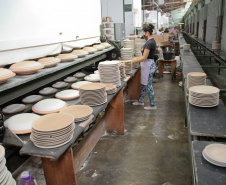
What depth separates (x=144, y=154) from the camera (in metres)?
3.28

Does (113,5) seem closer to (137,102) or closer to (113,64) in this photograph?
(137,102)

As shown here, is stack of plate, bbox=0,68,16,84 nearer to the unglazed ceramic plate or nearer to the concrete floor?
the unglazed ceramic plate

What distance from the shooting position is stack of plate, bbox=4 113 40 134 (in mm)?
1948

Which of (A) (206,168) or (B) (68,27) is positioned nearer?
(A) (206,168)

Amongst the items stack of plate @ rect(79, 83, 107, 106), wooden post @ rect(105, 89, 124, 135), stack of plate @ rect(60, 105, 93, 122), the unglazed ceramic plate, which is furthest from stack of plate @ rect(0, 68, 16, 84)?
wooden post @ rect(105, 89, 124, 135)

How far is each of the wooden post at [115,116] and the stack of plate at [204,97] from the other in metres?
1.44

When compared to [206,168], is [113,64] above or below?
above

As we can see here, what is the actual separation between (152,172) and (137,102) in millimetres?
2663

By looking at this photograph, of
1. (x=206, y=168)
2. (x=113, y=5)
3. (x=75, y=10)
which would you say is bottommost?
(x=206, y=168)

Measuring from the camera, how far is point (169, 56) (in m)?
7.59

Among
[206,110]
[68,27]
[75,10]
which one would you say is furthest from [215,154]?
[75,10]

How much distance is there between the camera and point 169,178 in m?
2.73

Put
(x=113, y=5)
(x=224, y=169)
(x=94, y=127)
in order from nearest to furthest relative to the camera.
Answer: (x=224, y=169), (x=94, y=127), (x=113, y=5)

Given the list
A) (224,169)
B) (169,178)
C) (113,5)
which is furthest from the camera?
(113,5)
